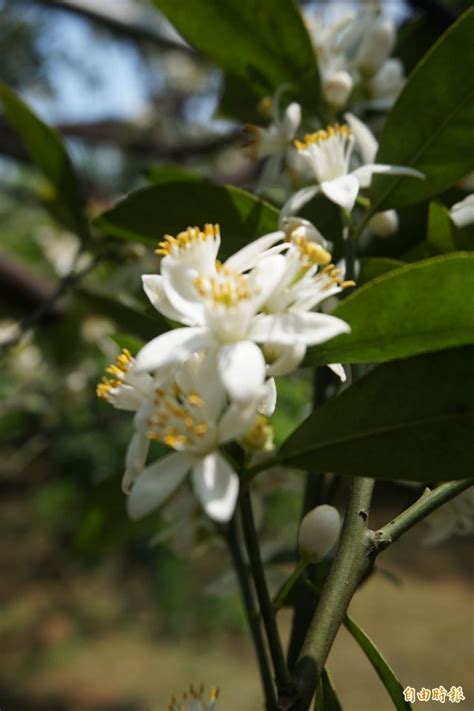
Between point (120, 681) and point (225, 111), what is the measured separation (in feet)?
7.03

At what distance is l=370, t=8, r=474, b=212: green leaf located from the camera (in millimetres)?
480

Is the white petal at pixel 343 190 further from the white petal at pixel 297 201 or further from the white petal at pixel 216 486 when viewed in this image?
the white petal at pixel 216 486

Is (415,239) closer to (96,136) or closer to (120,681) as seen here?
(96,136)

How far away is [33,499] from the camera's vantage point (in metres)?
1.94

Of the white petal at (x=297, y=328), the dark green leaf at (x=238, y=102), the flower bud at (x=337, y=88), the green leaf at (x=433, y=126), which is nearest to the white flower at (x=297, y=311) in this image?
the white petal at (x=297, y=328)

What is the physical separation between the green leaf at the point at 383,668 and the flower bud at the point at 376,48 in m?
0.46

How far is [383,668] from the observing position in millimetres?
415

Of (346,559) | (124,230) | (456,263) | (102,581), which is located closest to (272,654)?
(346,559)

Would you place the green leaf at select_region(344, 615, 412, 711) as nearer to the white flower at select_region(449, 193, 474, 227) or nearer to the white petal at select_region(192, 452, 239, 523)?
the white petal at select_region(192, 452, 239, 523)

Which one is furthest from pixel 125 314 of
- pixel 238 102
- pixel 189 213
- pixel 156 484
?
pixel 156 484

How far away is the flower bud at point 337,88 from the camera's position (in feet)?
2.00

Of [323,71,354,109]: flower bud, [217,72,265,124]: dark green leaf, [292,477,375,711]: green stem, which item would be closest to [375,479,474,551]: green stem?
[292,477,375,711]: green stem

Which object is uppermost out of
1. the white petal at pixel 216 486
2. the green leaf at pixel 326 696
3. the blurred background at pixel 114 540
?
the white petal at pixel 216 486

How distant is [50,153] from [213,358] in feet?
1.61
